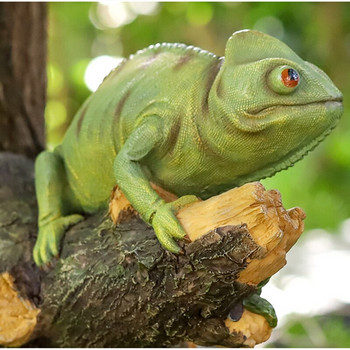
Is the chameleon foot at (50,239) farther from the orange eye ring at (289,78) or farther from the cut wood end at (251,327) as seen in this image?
the orange eye ring at (289,78)

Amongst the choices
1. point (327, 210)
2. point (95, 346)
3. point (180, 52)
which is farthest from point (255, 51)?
point (327, 210)

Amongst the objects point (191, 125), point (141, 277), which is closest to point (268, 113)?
point (191, 125)

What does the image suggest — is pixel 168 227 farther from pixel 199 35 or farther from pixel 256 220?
pixel 199 35

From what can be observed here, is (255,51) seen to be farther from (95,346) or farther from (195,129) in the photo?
(95,346)

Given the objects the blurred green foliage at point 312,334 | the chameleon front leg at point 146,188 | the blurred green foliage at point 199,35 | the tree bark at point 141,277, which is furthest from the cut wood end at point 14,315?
the blurred green foliage at point 199,35

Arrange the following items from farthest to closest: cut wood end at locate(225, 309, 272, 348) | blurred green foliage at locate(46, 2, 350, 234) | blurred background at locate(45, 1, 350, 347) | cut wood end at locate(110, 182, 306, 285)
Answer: blurred green foliage at locate(46, 2, 350, 234), blurred background at locate(45, 1, 350, 347), cut wood end at locate(225, 309, 272, 348), cut wood end at locate(110, 182, 306, 285)

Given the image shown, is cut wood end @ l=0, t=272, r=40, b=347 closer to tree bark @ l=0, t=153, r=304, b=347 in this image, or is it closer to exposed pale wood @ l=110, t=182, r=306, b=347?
tree bark @ l=0, t=153, r=304, b=347

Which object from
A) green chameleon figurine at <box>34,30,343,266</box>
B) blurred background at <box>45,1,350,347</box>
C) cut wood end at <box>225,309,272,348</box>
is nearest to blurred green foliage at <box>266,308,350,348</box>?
blurred background at <box>45,1,350,347</box>
